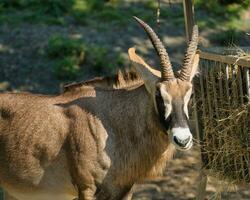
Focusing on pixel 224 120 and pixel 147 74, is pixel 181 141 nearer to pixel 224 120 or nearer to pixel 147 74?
pixel 147 74

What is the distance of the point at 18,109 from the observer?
7.42 meters

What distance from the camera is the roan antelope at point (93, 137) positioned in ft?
22.5

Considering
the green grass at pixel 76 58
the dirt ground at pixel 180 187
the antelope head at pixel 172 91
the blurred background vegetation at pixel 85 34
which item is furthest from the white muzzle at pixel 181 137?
the green grass at pixel 76 58

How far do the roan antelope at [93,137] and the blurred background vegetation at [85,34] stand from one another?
581 centimetres

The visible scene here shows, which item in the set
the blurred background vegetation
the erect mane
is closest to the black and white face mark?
the erect mane

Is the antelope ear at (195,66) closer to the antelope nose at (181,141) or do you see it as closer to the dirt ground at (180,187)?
the antelope nose at (181,141)

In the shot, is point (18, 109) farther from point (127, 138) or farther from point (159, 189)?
point (159, 189)

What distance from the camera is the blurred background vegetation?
538 inches

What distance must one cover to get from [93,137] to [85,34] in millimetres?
8127

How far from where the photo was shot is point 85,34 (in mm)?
14852

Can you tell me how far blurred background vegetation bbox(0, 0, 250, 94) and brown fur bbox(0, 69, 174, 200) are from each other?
228 inches

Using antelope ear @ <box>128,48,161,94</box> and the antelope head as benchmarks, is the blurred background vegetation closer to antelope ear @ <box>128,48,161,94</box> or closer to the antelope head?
antelope ear @ <box>128,48,161,94</box>

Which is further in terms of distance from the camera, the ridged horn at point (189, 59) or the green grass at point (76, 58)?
the green grass at point (76, 58)

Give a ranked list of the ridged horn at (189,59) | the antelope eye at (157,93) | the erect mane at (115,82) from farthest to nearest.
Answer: the erect mane at (115,82)
the ridged horn at (189,59)
the antelope eye at (157,93)
